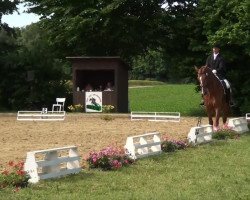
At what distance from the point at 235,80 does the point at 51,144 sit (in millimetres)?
16275

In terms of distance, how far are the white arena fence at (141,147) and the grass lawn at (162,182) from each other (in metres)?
0.27

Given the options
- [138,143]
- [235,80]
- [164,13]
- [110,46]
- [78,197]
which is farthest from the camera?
[110,46]

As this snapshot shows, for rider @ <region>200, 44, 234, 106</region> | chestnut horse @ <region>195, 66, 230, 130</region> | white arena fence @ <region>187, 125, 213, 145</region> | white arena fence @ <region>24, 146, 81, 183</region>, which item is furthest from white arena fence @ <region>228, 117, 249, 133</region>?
white arena fence @ <region>24, 146, 81, 183</region>

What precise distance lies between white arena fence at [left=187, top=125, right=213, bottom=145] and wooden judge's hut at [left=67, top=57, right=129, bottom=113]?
14.5 m

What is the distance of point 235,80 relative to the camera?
28984 mm

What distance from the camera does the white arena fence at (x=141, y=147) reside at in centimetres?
1184

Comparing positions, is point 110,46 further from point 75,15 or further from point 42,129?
point 42,129

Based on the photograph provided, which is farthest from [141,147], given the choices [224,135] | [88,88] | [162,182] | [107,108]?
[88,88]

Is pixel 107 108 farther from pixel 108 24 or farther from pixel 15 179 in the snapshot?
pixel 15 179

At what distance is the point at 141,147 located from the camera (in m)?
12.3

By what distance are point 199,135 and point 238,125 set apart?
375cm

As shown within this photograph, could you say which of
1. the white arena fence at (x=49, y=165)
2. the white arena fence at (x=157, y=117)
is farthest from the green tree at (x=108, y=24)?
the white arena fence at (x=49, y=165)

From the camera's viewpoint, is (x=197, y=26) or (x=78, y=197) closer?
(x=78, y=197)

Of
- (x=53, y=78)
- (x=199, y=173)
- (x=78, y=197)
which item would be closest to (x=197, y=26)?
(x=53, y=78)
